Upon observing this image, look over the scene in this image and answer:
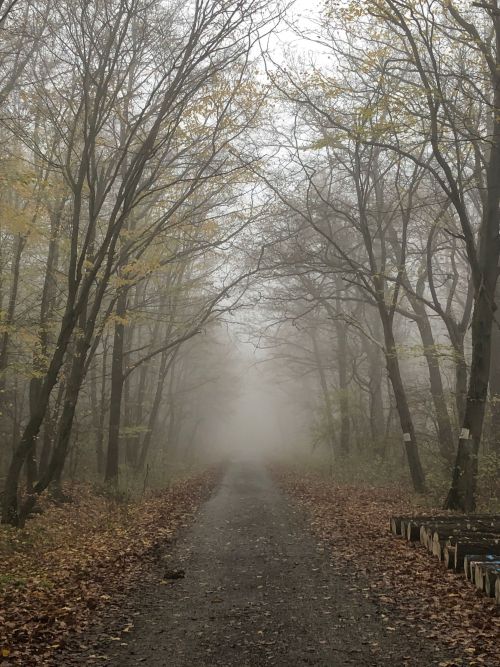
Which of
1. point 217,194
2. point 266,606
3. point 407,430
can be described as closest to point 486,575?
point 266,606

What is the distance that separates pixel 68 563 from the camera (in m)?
7.50

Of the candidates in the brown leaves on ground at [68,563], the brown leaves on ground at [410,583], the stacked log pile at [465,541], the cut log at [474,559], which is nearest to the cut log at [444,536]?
the stacked log pile at [465,541]

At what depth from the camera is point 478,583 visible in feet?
19.5

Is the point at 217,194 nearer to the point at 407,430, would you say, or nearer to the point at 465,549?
the point at 407,430

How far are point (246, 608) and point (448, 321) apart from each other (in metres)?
9.80

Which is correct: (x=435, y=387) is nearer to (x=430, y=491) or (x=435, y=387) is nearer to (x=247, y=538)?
(x=430, y=491)

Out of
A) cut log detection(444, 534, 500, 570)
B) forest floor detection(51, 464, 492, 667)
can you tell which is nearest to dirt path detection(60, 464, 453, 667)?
forest floor detection(51, 464, 492, 667)

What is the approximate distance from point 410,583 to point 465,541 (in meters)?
0.99

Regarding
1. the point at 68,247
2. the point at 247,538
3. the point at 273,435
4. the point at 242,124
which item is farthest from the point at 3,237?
the point at 273,435

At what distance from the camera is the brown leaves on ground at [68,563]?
16.5ft

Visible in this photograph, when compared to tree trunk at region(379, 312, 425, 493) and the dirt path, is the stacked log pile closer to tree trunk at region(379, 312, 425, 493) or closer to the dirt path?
the dirt path

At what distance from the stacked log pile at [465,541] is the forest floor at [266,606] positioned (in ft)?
0.56

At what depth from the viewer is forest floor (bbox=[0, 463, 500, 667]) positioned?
4.59 meters

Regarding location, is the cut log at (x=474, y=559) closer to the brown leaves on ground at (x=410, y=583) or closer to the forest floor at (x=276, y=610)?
the brown leaves on ground at (x=410, y=583)
